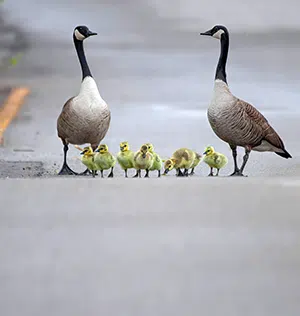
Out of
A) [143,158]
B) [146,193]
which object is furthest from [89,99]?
[146,193]

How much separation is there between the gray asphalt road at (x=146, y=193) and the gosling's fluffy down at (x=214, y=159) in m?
0.06

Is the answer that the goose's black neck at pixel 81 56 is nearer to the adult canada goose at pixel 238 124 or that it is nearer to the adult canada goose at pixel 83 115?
the adult canada goose at pixel 83 115

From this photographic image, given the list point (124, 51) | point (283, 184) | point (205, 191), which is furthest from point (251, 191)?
point (124, 51)

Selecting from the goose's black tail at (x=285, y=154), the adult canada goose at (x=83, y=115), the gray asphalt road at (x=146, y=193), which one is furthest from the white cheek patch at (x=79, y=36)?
the goose's black tail at (x=285, y=154)

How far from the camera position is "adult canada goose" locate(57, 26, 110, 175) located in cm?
272

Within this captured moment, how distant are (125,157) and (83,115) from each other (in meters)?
0.25

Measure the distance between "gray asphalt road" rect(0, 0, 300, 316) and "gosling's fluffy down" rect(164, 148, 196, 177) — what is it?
0.36 ft

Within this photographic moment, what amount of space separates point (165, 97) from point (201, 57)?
242 millimetres

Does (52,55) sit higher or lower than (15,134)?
higher

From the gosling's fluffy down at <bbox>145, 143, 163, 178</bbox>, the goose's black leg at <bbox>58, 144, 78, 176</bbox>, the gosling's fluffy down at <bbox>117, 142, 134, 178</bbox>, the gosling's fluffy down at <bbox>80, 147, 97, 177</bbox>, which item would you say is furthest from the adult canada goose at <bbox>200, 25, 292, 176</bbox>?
the goose's black leg at <bbox>58, 144, 78, 176</bbox>

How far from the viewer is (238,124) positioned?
267 centimetres

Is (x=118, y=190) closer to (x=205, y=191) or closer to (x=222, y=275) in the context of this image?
(x=205, y=191)

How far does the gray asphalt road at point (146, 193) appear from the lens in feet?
3.74

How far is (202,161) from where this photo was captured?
2885 mm
